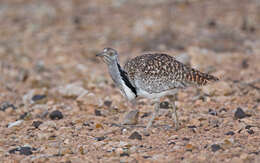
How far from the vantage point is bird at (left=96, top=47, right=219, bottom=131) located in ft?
15.8

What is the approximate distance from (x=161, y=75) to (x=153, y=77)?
9 centimetres

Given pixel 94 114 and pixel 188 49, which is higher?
pixel 188 49

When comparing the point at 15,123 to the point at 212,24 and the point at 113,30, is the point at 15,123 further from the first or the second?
the point at 212,24

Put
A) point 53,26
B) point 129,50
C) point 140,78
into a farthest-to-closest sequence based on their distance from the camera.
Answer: point 53,26
point 129,50
point 140,78

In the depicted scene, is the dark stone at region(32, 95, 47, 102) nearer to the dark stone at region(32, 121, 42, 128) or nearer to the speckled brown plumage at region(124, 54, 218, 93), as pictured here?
the dark stone at region(32, 121, 42, 128)

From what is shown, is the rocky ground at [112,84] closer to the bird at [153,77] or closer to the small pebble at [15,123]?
the small pebble at [15,123]

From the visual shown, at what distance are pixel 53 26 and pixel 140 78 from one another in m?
6.32

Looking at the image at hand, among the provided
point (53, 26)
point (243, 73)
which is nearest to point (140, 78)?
point (243, 73)

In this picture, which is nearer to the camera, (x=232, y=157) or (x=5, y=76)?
(x=232, y=157)

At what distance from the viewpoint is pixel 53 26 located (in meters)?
10.8

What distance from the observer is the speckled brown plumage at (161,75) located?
4.80 m

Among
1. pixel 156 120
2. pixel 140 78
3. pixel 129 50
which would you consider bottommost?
pixel 156 120

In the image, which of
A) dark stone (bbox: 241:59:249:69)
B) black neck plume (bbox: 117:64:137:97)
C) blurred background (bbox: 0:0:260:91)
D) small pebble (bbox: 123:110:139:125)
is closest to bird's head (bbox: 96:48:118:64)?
black neck plume (bbox: 117:64:137:97)

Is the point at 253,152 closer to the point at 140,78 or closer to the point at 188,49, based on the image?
the point at 140,78
